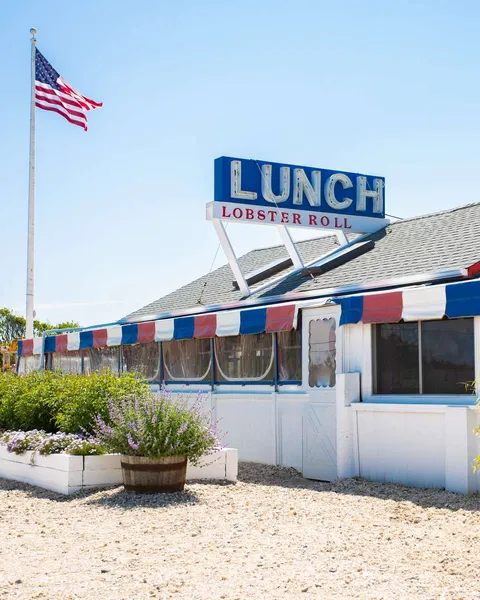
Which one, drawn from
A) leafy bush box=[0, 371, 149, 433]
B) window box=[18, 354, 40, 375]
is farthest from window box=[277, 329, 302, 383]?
window box=[18, 354, 40, 375]

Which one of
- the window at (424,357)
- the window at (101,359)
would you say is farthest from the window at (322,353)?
the window at (101,359)

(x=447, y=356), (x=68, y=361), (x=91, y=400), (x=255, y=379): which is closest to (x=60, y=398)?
(x=91, y=400)

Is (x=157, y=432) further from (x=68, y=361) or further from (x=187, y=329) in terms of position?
(x=68, y=361)

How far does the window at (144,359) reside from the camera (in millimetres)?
16234

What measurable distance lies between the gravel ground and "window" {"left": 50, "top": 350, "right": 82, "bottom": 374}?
995cm

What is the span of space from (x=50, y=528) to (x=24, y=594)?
2.24 metres

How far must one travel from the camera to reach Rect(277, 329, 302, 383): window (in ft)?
40.5

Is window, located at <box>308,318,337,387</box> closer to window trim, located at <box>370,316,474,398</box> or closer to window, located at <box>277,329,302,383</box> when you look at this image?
window, located at <box>277,329,302,383</box>

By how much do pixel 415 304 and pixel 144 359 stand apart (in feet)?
26.0

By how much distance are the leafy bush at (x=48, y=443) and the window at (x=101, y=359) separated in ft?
21.2

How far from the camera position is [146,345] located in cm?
1658

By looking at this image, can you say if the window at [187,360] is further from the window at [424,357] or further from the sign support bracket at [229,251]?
the window at [424,357]

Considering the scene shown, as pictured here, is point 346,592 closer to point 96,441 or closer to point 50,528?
point 50,528

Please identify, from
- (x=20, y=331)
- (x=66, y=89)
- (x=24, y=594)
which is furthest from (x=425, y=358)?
(x=20, y=331)
